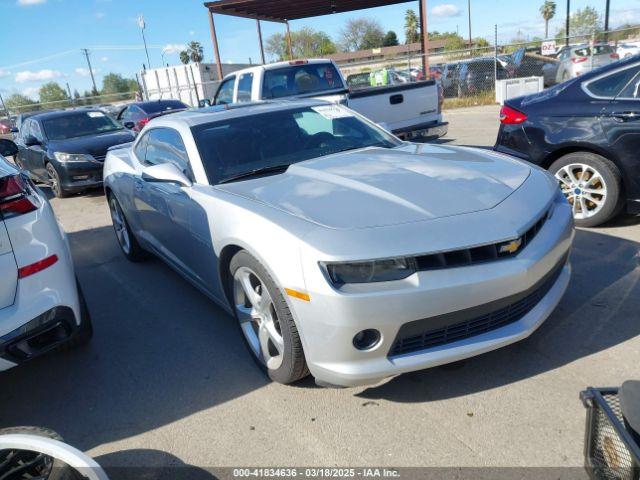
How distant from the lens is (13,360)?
102 inches

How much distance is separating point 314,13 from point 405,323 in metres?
20.7

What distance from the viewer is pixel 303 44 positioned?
226 ft

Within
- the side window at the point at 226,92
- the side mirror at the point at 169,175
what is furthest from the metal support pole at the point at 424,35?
the side mirror at the point at 169,175

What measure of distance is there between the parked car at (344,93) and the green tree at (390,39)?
70.6 metres

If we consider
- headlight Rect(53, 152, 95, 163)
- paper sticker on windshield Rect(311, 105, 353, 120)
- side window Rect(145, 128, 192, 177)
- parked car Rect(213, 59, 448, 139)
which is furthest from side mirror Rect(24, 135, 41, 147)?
paper sticker on windshield Rect(311, 105, 353, 120)

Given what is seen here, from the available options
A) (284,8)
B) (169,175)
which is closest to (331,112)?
(169,175)

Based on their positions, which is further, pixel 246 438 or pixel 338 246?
pixel 246 438

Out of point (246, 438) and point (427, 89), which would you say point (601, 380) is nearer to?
point (246, 438)

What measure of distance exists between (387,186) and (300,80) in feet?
21.6

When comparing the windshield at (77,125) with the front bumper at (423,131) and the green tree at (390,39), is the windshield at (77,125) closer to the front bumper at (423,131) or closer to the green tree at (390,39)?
the front bumper at (423,131)

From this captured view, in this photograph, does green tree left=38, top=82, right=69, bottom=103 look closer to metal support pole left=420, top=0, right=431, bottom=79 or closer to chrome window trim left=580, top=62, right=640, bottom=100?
metal support pole left=420, top=0, right=431, bottom=79

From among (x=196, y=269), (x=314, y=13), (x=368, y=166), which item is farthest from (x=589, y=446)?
(x=314, y=13)

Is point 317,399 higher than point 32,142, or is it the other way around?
point 32,142

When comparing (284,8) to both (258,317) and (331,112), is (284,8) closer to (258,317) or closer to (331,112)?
(331,112)
